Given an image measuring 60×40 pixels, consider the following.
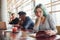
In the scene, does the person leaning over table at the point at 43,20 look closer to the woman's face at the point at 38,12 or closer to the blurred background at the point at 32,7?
the woman's face at the point at 38,12

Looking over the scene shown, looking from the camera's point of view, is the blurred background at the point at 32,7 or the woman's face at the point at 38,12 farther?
the blurred background at the point at 32,7

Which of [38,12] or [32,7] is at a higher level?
[32,7]

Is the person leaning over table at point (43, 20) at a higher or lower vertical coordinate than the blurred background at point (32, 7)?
lower

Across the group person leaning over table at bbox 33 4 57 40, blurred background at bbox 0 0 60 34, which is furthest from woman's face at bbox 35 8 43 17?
blurred background at bbox 0 0 60 34

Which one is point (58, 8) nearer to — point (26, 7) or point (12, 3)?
point (26, 7)

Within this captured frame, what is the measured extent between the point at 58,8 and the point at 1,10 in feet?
17.5

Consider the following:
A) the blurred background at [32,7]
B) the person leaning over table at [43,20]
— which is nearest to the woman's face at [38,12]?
the person leaning over table at [43,20]

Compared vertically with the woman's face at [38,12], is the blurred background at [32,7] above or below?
above

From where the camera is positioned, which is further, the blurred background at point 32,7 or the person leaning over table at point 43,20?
the blurred background at point 32,7

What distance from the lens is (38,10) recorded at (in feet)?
8.22

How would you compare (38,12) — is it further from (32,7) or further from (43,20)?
(32,7)

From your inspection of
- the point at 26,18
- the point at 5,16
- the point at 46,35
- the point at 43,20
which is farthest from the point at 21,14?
the point at 5,16

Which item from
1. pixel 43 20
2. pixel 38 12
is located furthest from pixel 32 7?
pixel 38 12

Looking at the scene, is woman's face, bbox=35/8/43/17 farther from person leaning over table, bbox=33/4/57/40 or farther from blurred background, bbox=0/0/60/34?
blurred background, bbox=0/0/60/34
